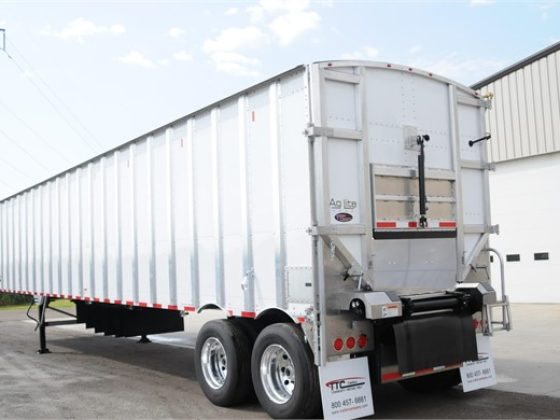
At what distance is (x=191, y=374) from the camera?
31.8 feet

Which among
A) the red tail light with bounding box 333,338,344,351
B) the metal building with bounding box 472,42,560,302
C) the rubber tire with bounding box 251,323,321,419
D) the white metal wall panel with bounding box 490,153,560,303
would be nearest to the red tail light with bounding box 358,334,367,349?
the red tail light with bounding box 333,338,344,351

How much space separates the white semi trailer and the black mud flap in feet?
0.05

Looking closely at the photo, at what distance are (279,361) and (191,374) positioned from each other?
3653 millimetres

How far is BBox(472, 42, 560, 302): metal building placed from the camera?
58.0ft

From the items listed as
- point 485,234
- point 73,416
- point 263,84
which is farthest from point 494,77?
point 73,416

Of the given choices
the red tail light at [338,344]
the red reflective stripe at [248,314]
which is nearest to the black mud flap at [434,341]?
the red tail light at [338,344]

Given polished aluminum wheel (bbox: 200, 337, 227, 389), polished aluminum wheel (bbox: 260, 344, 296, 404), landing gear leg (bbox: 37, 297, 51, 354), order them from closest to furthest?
polished aluminum wheel (bbox: 260, 344, 296, 404) < polished aluminum wheel (bbox: 200, 337, 227, 389) < landing gear leg (bbox: 37, 297, 51, 354)

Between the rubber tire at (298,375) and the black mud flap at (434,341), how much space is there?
0.87 m

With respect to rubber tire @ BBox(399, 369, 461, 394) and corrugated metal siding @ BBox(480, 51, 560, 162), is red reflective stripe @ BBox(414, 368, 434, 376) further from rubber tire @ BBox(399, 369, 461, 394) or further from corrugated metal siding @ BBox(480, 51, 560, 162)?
corrugated metal siding @ BBox(480, 51, 560, 162)

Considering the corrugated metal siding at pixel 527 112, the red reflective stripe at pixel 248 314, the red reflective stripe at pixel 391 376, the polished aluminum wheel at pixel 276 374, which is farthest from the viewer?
the corrugated metal siding at pixel 527 112

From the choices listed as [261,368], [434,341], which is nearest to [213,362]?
[261,368]

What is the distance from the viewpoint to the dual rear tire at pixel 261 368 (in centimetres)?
598

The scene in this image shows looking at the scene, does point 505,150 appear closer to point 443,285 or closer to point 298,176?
point 443,285

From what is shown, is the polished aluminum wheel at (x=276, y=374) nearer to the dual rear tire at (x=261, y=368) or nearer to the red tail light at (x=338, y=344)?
the dual rear tire at (x=261, y=368)
